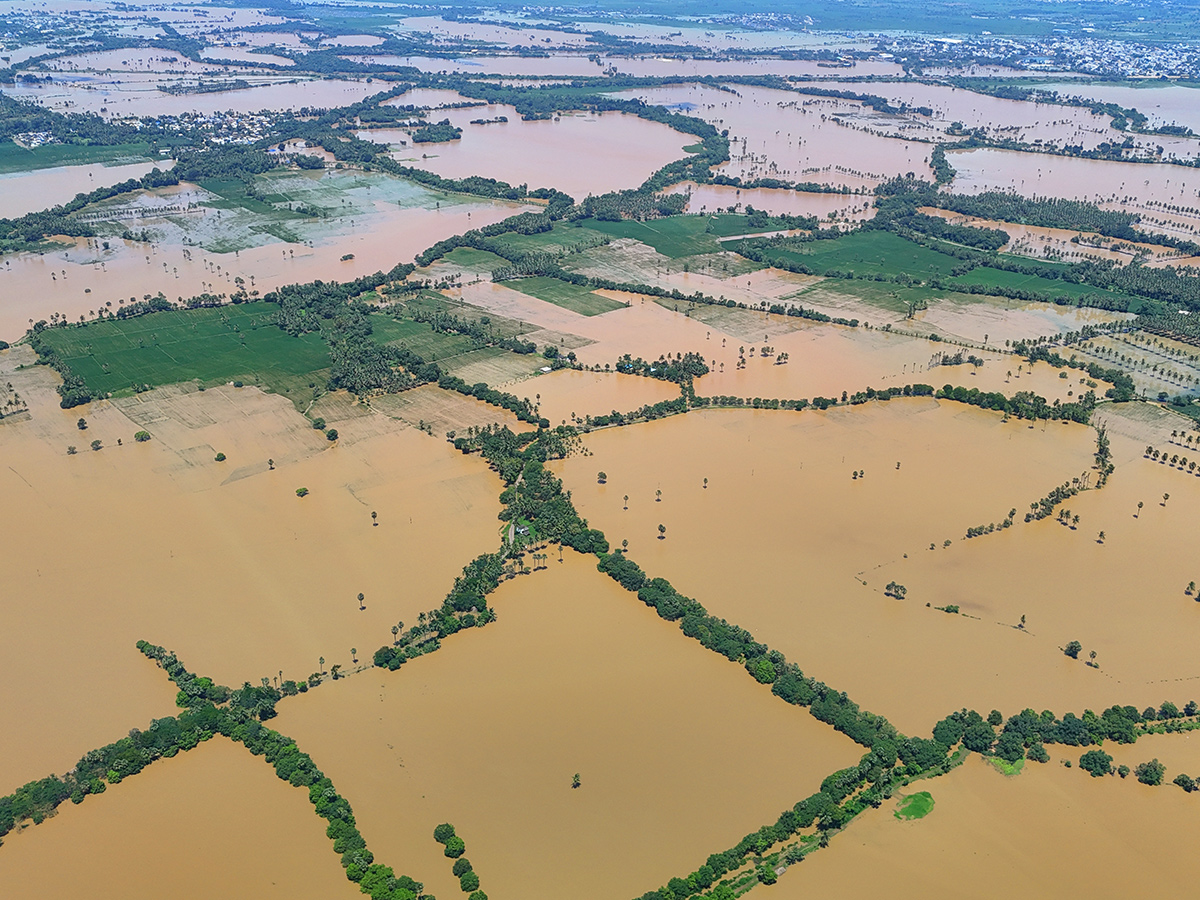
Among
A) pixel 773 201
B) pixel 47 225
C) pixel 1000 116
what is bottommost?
pixel 47 225

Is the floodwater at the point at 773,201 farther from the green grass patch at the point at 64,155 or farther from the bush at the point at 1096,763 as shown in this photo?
the bush at the point at 1096,763

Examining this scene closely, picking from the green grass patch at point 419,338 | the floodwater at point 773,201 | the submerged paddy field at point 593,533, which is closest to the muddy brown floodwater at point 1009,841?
the submerged paddy field at point 593,533

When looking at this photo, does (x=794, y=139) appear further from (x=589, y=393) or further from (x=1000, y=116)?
(x=589, y=393)

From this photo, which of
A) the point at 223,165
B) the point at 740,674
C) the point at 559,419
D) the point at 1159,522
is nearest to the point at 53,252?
the point at 223,165

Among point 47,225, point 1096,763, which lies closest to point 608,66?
point 47,225

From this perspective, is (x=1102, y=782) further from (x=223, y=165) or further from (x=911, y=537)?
(x=223, y=165)

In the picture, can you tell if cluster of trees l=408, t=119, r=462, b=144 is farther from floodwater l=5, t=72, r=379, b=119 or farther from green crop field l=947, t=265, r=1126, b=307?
green crop field l=947, t=265, r=1126, b=307

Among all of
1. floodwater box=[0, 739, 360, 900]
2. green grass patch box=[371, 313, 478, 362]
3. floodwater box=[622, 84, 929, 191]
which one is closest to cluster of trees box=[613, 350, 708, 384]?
green grass patch box=[371, 313, 478, 362]
